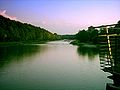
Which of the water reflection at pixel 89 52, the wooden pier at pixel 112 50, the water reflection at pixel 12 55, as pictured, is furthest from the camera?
the water reflection at pixel 89 52

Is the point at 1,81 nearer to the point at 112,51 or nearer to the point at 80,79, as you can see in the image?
the point at 80,79

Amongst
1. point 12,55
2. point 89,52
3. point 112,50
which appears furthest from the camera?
point 89,52

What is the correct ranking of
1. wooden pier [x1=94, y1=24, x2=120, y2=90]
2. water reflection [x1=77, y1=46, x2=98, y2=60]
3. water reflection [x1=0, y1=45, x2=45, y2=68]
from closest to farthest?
wooden pier [x1=94, y1=24, x2=120, y2=90] < water reflection [x1=0, y1=45, x2=45, y2=68] < water reflection [x1=77, y1=46, x2=98, y2=60]

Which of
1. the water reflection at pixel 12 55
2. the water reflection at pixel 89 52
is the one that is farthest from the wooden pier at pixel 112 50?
the water reflection at pixel 89 52

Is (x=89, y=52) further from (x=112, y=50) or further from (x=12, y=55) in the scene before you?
(x=112, y=50)

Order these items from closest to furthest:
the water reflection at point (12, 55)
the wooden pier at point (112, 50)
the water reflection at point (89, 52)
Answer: the wooden pier at point (112, 50)
the water reflection at point (12, 55)
the water reflection at point (89, 52)

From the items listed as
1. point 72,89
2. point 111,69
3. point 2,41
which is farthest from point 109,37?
point 2,41

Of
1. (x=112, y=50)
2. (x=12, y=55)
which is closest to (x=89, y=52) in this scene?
(x=12, y=55)

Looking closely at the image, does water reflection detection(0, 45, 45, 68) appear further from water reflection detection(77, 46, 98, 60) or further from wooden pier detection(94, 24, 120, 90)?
wooden pier detection(94, 24, 120, 90)

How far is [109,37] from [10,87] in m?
10.1

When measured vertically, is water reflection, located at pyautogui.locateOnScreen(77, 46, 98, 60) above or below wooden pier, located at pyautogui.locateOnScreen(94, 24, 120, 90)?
below

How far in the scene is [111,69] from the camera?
7617 millimetres

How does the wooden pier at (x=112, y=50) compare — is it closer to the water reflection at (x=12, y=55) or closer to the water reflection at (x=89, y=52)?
the water reflection at (x=12, y=55)

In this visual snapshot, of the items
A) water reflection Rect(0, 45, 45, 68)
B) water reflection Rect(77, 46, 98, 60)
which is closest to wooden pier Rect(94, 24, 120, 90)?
water reflection Rect(0, 45, 45, 68)
